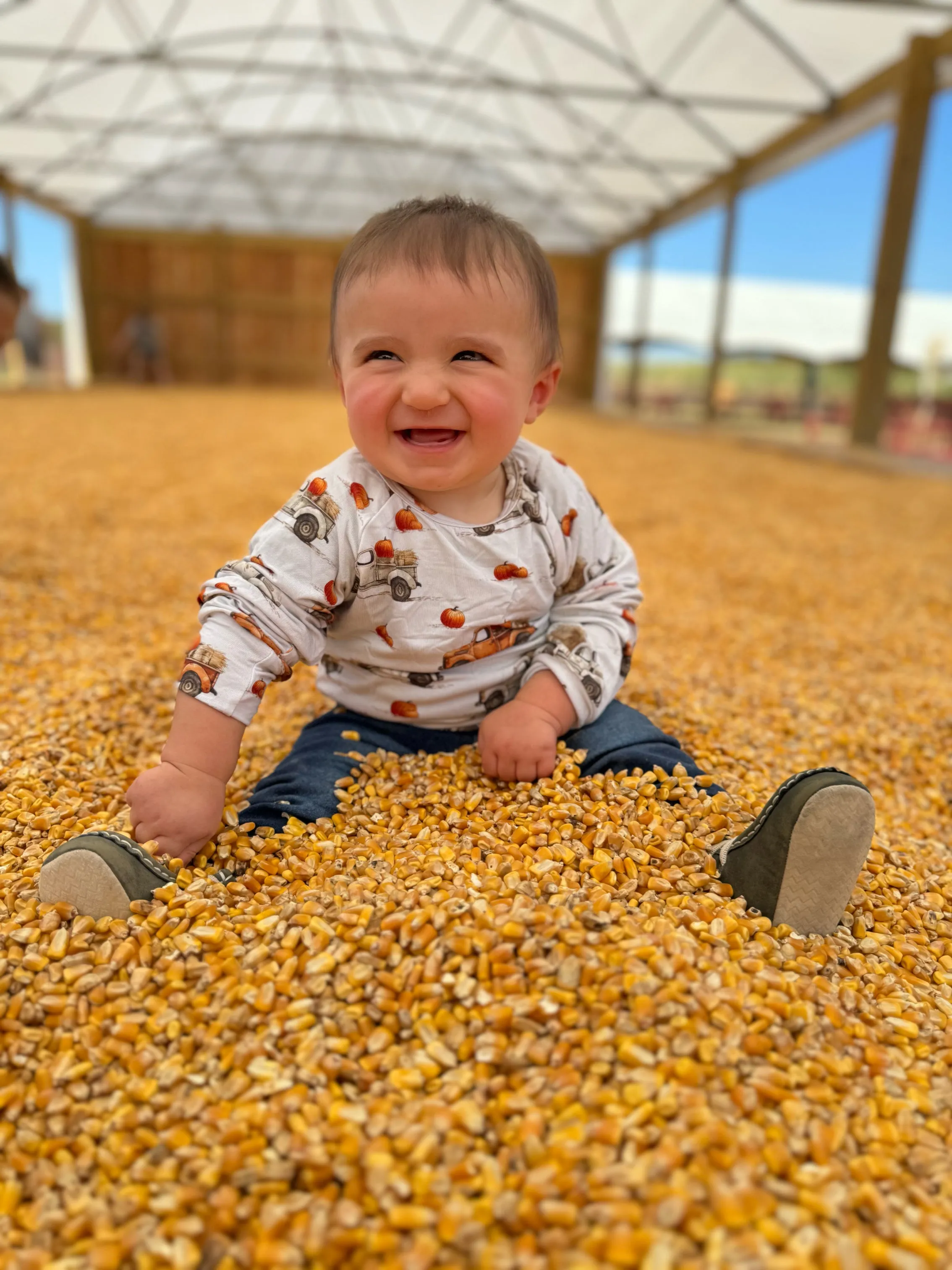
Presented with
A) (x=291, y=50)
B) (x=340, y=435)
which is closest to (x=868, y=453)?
(x=340, y=435)

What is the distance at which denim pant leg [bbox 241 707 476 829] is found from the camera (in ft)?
4.57

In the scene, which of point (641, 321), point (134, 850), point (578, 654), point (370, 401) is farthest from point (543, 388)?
point (641, 321)

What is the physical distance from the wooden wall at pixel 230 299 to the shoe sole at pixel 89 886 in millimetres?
17380

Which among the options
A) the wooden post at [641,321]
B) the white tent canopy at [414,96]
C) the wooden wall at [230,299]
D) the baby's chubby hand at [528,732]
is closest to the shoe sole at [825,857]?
the baby's chubby hand at [528,732]

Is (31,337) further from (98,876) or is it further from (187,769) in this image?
(98,876)

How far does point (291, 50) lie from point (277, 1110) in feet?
43.3

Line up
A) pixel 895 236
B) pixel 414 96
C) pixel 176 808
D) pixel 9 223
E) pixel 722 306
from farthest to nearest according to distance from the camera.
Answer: pixel 9 223 < pixel 414 96 < pixel 722 306 < pixel 895 236 < pixel 176 808

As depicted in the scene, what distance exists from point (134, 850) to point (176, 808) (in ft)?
0.31

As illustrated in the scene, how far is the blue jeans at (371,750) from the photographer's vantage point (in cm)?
140

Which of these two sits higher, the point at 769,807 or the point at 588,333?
the point at 588,333

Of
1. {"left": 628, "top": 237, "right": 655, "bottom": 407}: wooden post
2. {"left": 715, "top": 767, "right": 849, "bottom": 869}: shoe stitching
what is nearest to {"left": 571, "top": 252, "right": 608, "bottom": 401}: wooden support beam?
{"left": 628, "top": 237, "right": 655, "bottom": 407}: wooden post

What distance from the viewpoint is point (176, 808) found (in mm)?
1237

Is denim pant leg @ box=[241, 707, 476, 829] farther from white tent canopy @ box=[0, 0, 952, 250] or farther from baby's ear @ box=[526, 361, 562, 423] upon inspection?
white tent canopy @ box=[0, 0, 952, 250]

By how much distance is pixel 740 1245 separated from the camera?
729mm
